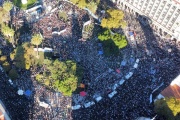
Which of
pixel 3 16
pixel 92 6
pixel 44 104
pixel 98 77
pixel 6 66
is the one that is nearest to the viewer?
pixel 44 104

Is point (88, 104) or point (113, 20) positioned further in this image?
point (113, 20)

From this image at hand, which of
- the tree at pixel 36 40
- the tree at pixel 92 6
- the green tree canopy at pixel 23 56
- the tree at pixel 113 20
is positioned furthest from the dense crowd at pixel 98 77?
the tree at pixel 113 20

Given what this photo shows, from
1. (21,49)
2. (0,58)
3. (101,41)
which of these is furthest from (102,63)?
(0,58)

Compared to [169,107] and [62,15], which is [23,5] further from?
[169,107]

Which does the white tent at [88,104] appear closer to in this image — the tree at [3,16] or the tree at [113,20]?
the tree at [113,20]

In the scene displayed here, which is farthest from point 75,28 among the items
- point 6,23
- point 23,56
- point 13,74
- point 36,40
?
point 13,74

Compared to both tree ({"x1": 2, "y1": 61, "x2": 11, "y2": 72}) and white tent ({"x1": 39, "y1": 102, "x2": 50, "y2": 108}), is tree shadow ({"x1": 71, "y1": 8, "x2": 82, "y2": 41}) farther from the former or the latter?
white tent ({"x1": 39, "y1": 102, "x2": 50, "y2": 108})

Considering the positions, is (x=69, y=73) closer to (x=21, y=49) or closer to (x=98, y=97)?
(x=98, y=97)

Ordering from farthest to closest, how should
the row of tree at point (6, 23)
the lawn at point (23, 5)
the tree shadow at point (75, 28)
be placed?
the lawn at point (23, 5)
the tree shadow at point (75, 28)
the row of tree at point (6, 23)
